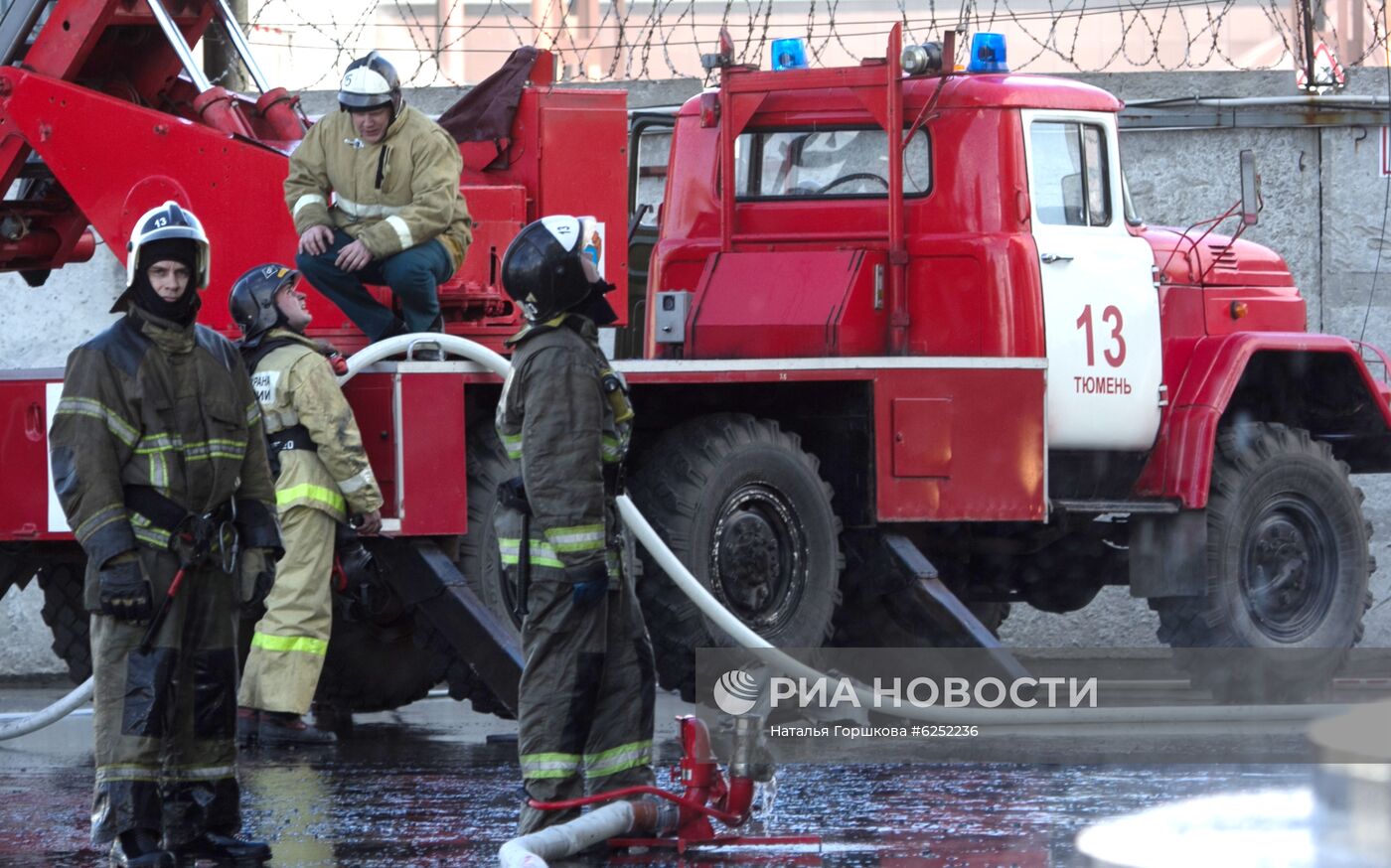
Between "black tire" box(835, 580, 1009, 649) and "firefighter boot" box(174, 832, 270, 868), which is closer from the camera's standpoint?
"firefighter boot" box(174, 832, 270, 868)

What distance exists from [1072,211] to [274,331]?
3566 millimetres

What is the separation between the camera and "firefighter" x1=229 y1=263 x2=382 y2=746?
24.5ft

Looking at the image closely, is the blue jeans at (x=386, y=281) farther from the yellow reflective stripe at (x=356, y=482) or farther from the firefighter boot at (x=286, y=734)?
the firefighter boot at (x=286, y=734)

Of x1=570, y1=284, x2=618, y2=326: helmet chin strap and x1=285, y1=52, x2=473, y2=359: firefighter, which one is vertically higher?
x1=285, y1=52, x2=473, y2=359: firefighter

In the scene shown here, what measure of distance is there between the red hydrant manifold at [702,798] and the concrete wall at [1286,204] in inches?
229

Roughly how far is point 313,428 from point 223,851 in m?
1.94

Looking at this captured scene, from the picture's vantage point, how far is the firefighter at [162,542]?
18.7ft

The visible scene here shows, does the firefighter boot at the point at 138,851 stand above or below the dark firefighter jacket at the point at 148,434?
below

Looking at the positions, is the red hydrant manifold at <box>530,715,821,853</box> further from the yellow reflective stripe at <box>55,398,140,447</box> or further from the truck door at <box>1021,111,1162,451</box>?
the truck door at <box>1021,111,1162,451</box>

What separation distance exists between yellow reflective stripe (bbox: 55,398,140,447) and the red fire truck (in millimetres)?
1906

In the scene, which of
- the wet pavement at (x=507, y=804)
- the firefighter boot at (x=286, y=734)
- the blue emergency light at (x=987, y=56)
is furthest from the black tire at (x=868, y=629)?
the blue emergency light at (x=987, y=56)

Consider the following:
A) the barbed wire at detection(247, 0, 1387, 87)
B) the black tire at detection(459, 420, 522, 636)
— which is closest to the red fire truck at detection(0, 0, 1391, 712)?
the black tire at detection(459, 420, 522, 636)

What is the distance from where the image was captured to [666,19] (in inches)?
517

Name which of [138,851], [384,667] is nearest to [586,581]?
[138,851]
